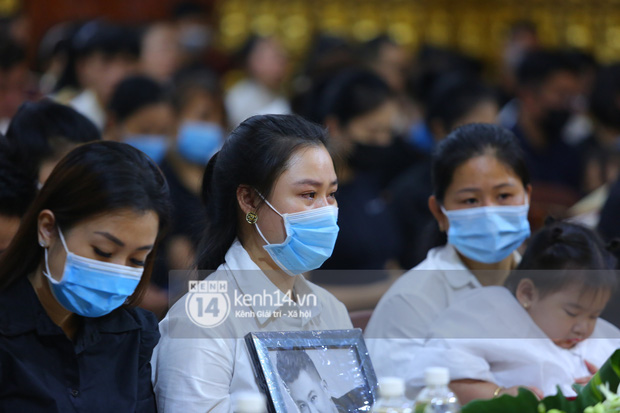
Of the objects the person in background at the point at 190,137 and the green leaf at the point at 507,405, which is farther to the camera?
the person in background at the point at 190,137

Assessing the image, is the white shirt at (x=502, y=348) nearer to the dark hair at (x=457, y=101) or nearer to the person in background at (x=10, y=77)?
the dark hair at (x=457, y=101)

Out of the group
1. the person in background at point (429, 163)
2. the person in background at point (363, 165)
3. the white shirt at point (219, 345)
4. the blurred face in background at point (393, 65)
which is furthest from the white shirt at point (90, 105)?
the white shirt at point (219, 345)

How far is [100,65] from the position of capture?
18.0ft

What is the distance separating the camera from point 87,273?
7.61 ft

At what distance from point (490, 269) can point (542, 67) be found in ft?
12.0

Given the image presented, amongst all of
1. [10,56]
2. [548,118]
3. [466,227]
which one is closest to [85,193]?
[466,227]

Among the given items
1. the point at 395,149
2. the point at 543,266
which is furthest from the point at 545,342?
the point at 395,149

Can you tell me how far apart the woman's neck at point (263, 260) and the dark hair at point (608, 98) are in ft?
13.0

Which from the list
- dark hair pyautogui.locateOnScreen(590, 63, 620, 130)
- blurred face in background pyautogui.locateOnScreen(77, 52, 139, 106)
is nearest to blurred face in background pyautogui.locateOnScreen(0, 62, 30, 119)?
blurred face in background pyautogui.locateOnScreen(77, 52, 139, 106)

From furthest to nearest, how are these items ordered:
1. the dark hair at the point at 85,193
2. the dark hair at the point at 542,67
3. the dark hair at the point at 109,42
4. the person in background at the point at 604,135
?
1. the dark hair at the point at 542,67
2. the person in background at the point at 604,135
3. the dark hair at the point at 109,42
4. the dark hair at the point at 85,193

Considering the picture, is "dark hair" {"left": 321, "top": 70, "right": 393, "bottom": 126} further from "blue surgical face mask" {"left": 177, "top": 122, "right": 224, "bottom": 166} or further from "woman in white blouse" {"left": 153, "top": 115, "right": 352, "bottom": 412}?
"woman in white blouse" {"left": 153, "top": 115, "right": 352, "bottom": 412}

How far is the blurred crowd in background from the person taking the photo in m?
3.22

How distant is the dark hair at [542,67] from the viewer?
6410 mm

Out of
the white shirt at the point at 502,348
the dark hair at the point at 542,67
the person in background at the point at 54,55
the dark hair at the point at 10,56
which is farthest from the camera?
the dark hair at the point at 542,67
